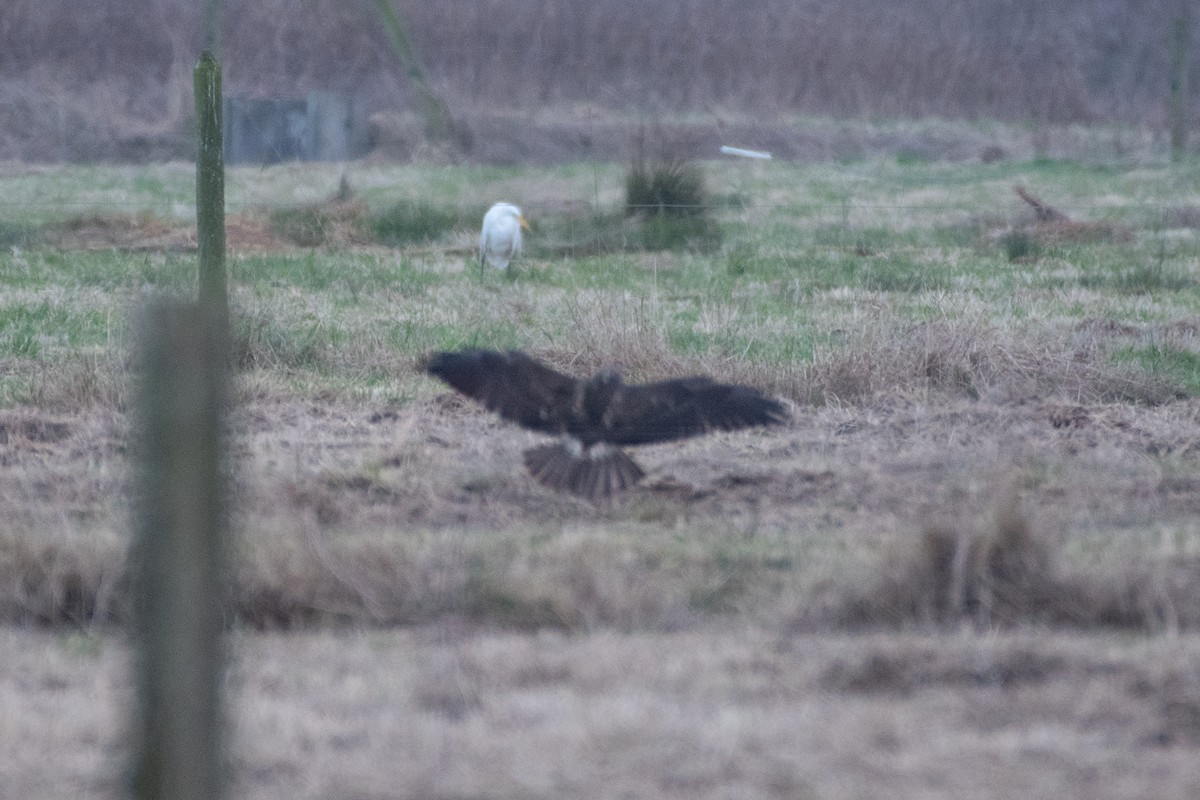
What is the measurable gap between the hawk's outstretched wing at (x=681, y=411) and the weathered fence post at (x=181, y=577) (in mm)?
2843

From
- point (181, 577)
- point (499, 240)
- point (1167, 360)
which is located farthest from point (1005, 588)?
point (499, 240)

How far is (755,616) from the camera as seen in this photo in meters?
3.68

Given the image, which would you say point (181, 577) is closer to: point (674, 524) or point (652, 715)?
point (652, 715)

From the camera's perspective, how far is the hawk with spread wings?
16.3ft

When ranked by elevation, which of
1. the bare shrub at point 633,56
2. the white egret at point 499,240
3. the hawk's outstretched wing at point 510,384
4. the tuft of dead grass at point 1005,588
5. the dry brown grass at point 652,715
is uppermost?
the bare shrub at point 633,56

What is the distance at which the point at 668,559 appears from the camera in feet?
13.5

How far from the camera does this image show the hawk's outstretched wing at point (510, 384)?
503cm

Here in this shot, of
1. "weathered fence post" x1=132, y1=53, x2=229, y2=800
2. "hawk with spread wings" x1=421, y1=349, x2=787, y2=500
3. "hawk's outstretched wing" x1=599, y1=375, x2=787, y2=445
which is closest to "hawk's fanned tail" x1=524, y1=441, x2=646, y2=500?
"hawk with spread wings" x1=421, y1=349, x2=787, y2=500

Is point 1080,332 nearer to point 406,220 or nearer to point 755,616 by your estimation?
point 755,616

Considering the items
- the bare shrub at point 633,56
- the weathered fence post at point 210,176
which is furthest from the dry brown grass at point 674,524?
the bare shrub at point 633,56

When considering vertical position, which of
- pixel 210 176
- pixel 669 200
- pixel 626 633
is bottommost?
pixel 626 633

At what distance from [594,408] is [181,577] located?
290 centimetres

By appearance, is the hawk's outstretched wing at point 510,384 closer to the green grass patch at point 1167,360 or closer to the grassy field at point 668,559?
the grassy field at point 668,559

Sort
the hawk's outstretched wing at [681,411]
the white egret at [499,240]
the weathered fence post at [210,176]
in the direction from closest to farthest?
the hawk's outstretched wing at [681,411], the weathered fence post at [210,176], the white egret at [499,240]
